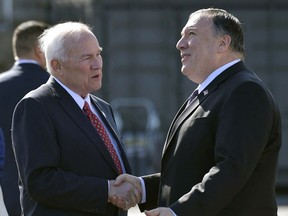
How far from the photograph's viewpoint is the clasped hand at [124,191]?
451 cm

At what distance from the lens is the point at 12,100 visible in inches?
225

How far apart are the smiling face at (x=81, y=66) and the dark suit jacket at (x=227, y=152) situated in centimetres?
58

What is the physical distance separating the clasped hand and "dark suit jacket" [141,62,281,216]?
273 millimetres

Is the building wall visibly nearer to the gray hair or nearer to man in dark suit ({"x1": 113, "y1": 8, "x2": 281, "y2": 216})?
the gray hair

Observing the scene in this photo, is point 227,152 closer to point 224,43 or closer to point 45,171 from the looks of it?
point 224,43

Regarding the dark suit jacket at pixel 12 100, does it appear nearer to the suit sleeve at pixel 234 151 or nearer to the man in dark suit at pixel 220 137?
the man in dark suit at pixel 220 137

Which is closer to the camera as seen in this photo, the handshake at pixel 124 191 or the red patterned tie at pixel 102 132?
the handshake at pixel 124 191

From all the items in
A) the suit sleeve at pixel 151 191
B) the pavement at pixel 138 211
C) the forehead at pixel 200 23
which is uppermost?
the forehead at pixel 200 23

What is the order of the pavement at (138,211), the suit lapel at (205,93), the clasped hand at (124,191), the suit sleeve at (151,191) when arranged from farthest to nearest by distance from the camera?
1. the pavement at (138,211)
2. the suit sleeve at (151,191)
3. the clasped hand at (124,191)
4. the suit lapel at (205,93)

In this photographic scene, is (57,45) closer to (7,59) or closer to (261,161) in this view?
(261,161)

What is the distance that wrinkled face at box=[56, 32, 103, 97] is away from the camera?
463cm

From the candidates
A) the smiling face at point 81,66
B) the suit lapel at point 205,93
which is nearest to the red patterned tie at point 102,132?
the smiling face at point 81,66

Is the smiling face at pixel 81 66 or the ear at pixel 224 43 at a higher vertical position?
the ear at pixel 224 43

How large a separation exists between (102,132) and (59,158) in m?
0.35
